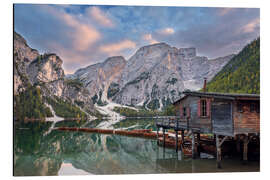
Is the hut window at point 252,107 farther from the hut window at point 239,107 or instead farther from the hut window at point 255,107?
the hut window at point 239,107

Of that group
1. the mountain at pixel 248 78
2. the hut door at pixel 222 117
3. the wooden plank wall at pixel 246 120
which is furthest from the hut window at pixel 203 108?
the mountain at pixel 248 78

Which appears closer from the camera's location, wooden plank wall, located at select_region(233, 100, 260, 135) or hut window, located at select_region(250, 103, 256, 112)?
wooden plank wall, located at select_region(233, 100, 260, 135)

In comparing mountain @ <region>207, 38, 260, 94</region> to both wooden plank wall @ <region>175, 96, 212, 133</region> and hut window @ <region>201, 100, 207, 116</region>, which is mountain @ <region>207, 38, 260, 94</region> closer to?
wooden plank wall @ <region>175, 96, 212, 133</region>

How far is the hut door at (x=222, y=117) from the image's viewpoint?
1570cm

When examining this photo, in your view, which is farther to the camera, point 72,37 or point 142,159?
point 72,37

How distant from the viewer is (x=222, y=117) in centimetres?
1644

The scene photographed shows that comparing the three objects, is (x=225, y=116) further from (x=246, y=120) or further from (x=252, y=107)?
(x=252, y=107)

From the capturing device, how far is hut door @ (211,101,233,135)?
51.5 feet

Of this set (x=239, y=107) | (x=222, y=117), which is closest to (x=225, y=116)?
(x=222, y=117)

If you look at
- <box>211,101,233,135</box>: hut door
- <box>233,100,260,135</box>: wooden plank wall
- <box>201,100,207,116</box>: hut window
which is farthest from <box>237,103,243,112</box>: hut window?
<box>201,100,207,116</box>: hut window

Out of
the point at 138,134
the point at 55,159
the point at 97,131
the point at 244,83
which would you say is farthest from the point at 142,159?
the point at 244,83

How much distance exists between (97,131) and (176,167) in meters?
35.9
